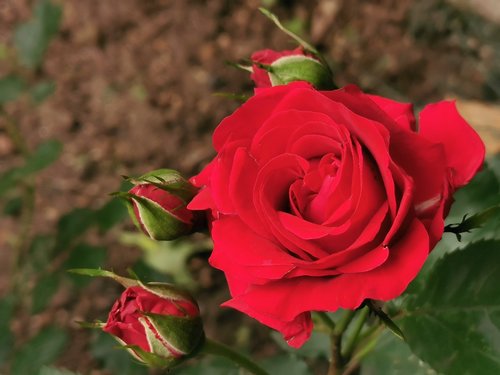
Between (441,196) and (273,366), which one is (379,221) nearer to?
(441,196)

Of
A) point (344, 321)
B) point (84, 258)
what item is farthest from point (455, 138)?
point (84, 258)

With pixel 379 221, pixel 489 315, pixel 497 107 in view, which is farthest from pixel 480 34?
pixel 379 221

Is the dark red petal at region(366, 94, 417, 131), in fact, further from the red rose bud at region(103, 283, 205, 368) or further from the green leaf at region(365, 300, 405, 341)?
the red rose bud at region(103, 283, 205, 368)

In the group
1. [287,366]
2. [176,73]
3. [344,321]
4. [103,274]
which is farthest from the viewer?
[176,73]

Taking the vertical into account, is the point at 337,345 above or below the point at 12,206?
above

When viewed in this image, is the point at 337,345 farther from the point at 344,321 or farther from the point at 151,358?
the point at 151,358

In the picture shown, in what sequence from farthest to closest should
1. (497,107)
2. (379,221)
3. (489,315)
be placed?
(497,107), (489,315), (379,221)

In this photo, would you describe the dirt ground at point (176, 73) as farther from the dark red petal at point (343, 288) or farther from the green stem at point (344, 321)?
the dark red petal at point (343, 288)

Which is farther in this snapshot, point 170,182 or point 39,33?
point 39,33
